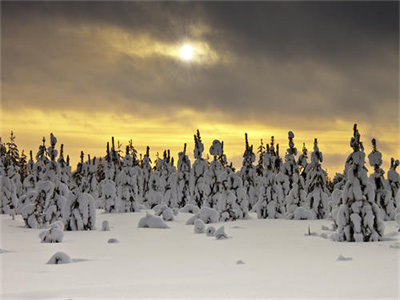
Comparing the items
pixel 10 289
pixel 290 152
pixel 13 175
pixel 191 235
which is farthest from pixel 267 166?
pixel 10 289

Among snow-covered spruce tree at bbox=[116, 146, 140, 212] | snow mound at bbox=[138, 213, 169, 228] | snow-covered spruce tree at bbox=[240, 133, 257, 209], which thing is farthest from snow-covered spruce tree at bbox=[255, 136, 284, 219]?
snow-covered spruce tree at bbox=[116, 146, 140, 212]

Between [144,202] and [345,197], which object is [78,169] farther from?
[345,197]

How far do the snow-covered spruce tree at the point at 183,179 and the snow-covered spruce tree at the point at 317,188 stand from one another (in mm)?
16393

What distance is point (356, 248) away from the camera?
1531 centimetres

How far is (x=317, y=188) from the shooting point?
3288 cm

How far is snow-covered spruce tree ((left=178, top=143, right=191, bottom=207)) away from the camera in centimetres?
4812

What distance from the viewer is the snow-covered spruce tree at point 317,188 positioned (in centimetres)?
3192

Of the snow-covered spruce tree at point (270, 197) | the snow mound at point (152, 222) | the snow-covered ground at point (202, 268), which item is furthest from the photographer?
the snow-covered spruce tree at point (270, 197)

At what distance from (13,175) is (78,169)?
26.7ft

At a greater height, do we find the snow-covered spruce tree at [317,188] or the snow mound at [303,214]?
the snow-covered spruce tree at [317,188]

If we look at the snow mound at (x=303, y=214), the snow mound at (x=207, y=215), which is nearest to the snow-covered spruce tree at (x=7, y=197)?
the snow mound at (x=207, y=215)

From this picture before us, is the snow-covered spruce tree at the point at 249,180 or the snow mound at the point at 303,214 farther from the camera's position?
the snow-covered spruce tree at the point at 249,180

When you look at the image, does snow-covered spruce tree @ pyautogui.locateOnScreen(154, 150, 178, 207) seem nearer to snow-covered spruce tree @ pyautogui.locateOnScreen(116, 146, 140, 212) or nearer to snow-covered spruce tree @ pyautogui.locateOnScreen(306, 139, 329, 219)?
snow-covered spruce tree @ pyautogui.locateOnScreen(116, 146, 140, 212)

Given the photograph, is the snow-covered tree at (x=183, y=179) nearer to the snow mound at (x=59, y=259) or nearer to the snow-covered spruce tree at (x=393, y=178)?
the snow-covered spruce tree at (x=393, y=178)
